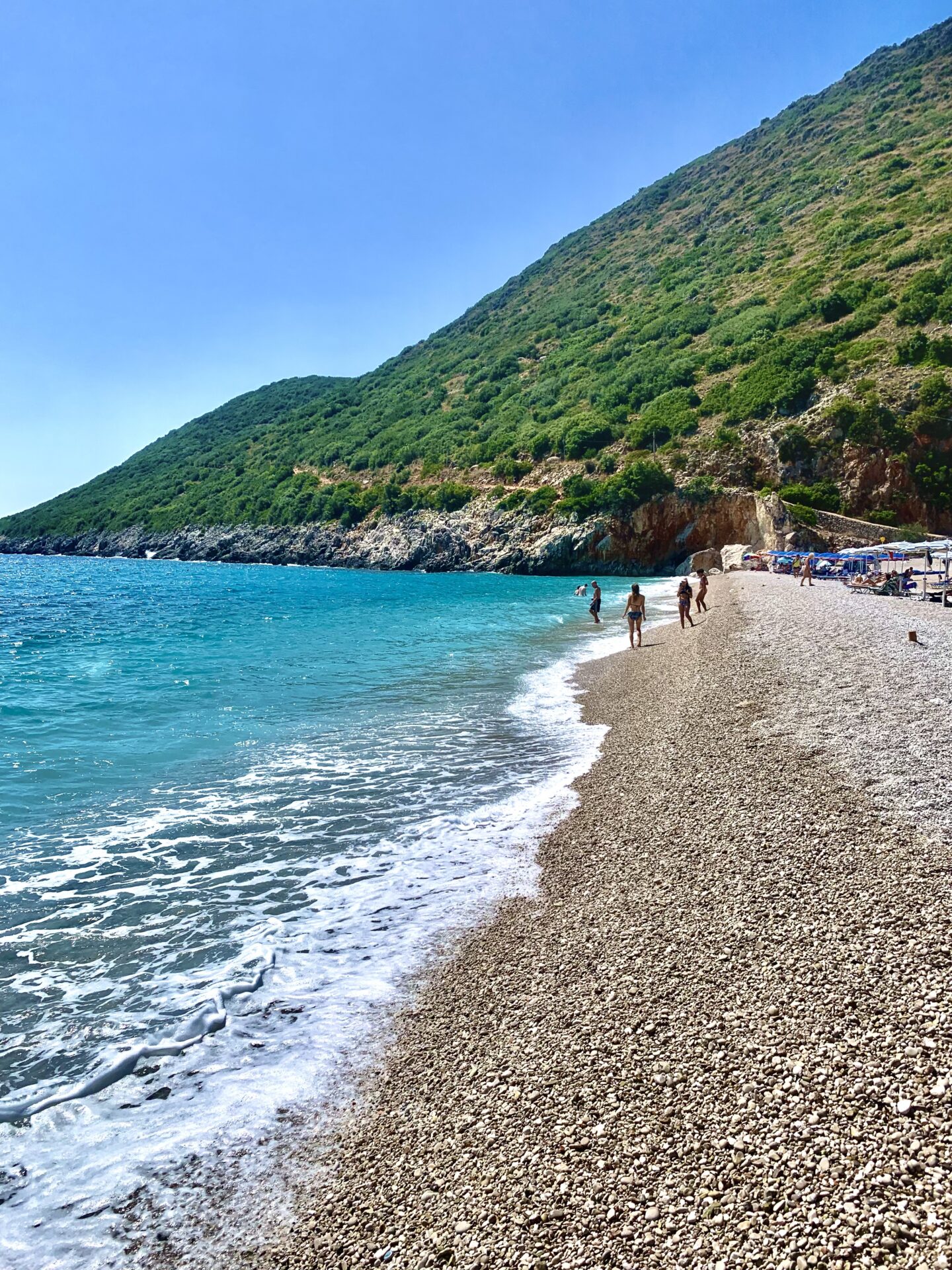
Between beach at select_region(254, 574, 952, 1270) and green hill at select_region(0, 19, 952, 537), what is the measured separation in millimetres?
54216

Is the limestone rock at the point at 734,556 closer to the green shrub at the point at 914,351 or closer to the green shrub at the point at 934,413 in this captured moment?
the green shrub at the point at 934,413

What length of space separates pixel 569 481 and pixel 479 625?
41259 mm

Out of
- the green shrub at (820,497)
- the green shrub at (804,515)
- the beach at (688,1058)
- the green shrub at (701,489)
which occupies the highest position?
the green shrub at (701,489)

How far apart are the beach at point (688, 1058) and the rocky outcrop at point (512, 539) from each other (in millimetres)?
51072

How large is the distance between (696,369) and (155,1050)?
262 feet

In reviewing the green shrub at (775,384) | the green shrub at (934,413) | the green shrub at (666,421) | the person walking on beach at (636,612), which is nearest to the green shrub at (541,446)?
the green shrub at (666,421)

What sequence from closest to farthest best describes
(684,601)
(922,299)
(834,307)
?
1. (684,601)
2. (922,299)
3. (834,307)

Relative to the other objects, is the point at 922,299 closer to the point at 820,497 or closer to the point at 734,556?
the point at 820,497

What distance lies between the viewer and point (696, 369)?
245ft

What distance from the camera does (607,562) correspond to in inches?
2603

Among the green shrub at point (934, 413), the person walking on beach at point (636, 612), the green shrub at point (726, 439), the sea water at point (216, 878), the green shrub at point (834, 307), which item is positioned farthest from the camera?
the green shrub at point (834, 307)

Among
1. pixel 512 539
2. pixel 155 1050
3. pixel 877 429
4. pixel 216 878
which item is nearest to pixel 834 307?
pixel 877 429

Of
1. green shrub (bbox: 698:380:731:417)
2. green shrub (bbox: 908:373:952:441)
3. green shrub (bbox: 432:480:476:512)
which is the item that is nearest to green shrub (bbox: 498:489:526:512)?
green shrub (bbox: 432:480:476:512)

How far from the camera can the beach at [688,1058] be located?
338cm
